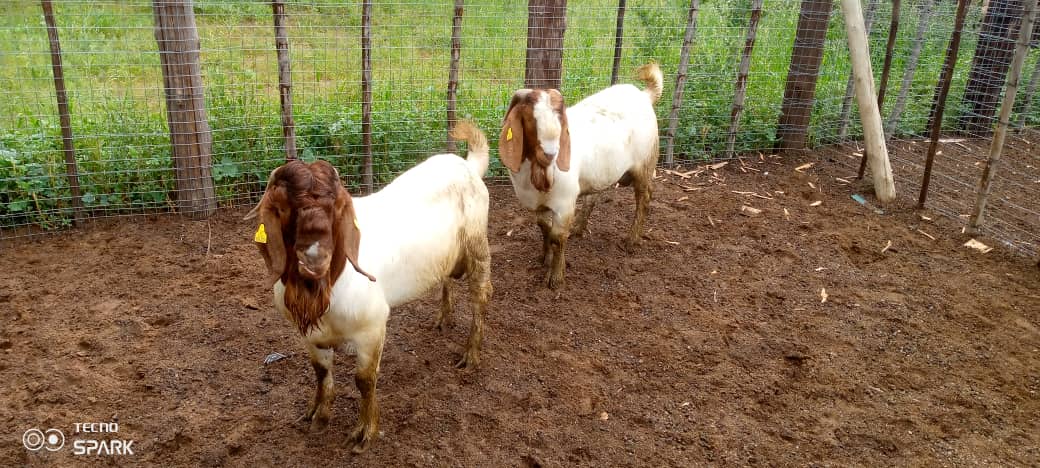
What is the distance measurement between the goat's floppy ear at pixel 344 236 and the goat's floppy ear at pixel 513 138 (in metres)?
1.75

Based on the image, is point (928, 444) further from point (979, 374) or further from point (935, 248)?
point (935, 248)

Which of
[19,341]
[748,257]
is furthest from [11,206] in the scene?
[748,257]

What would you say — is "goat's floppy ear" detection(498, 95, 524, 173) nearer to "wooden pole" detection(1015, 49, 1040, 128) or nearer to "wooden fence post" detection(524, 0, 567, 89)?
"wooden fence post" detection(524, 0, 567, 89)

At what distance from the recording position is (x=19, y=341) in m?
4.16

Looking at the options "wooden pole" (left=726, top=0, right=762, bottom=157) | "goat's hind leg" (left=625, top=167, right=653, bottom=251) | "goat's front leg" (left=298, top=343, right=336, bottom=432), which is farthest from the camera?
"wooden pole" (left=726, top=0, right=762, bottom=157)

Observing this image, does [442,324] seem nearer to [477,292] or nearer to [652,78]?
[477,292]

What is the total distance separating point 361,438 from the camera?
140 inches

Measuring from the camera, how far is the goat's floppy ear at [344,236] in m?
2.87

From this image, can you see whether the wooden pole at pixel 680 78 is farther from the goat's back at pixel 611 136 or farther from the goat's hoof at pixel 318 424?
the goat's hoof at pixel 318 424

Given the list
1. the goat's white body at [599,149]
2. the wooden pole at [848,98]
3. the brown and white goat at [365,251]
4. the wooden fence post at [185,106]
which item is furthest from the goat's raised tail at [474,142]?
the wooden pole at [848,98]

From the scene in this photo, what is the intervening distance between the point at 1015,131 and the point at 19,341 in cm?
1080

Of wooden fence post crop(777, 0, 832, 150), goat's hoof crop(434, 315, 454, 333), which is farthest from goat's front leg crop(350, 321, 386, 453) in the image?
wooden fence post crop(777, 0, 832, 150)

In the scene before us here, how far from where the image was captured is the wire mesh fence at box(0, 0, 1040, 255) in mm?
5621

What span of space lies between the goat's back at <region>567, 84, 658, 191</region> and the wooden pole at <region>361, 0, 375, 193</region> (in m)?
1.73
